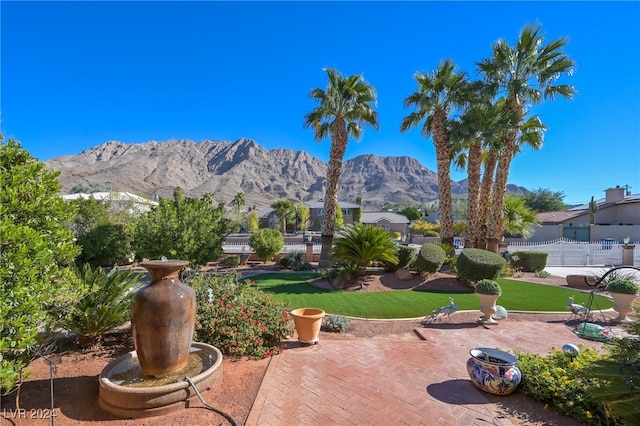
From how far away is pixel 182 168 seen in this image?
460 feet

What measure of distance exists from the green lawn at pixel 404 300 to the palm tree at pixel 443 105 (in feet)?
15.7

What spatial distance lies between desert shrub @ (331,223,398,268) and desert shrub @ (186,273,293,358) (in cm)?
605

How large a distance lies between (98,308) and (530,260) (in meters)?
18.7

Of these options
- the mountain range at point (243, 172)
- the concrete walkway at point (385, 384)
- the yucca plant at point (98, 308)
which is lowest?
the concrete walkway at point (385, 384)

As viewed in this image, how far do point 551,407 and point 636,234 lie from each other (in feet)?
119

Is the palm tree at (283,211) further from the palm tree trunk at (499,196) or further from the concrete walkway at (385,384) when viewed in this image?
the concrete walkway at (385,384)

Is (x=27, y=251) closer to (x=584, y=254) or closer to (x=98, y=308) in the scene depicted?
(x=98, y=308)

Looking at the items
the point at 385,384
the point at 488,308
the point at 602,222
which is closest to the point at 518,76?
the point at 488,308

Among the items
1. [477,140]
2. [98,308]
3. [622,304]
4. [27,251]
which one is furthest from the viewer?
[477,140]

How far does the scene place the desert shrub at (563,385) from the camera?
369cm

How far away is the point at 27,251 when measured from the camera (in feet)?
10.6

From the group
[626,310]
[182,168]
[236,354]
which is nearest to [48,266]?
[236,354]

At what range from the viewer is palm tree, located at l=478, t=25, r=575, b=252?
14.5 metres

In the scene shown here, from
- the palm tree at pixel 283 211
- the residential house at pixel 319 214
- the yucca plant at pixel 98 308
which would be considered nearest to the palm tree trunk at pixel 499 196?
the yucca plant at pixel 98 308
